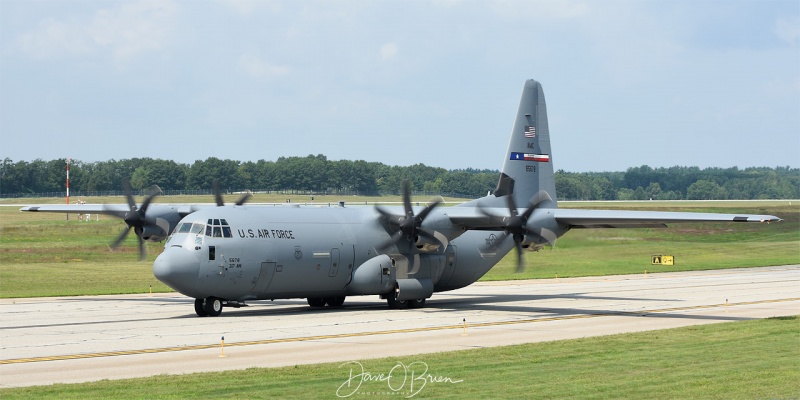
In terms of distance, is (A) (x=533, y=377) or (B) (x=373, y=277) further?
(B) (x=373, y=277)

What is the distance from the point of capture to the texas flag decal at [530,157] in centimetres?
4275

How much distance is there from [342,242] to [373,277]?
1786 mm

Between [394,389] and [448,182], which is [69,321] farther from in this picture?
[448,182]

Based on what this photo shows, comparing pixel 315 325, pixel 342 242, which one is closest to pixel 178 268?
pixel 315 325

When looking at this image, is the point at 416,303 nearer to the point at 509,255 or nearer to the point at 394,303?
the point at 394,303

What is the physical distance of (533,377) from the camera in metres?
19.7

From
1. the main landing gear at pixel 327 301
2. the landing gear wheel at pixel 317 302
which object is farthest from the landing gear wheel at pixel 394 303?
the landing gear wheel at pixel 317 302

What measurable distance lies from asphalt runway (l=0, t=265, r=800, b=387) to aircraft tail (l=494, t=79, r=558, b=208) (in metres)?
5.03

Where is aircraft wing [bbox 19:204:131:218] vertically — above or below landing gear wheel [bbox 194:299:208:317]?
above

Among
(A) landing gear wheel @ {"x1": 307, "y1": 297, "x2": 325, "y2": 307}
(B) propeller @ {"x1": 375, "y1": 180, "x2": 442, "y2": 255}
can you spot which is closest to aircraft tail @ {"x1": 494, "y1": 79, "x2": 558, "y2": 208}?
(B) propeller @ {"x1": 375, "y1": 180, "x2": 442, "y2": 255}

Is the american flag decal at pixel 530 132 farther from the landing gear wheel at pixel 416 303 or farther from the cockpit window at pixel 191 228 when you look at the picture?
the cockpit window at pixel 191 228

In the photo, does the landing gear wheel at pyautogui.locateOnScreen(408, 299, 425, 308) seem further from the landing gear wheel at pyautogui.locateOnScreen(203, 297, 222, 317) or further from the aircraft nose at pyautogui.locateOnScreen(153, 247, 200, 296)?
the aircraft nose at pyautogui.locateOnScreen(153, 247, 200, 296)

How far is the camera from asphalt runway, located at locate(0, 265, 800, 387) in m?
22.6

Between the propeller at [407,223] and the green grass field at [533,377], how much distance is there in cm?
1111
